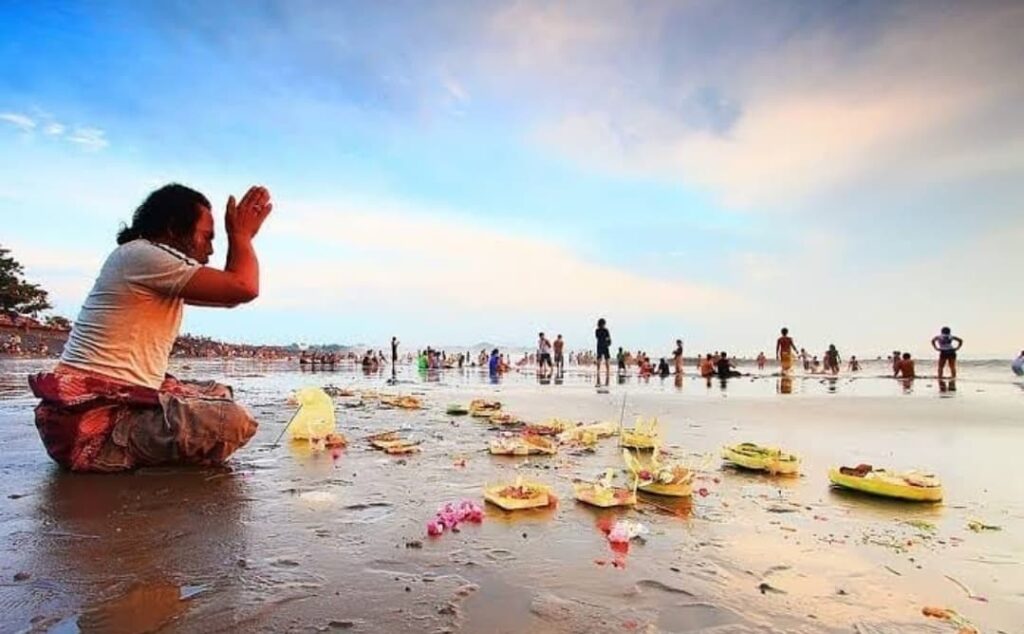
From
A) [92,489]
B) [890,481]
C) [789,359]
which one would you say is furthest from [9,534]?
[789,359]

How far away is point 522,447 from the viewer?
19.9 ft

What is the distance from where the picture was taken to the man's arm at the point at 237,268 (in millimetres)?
4234

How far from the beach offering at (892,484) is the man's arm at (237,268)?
14.9 ft

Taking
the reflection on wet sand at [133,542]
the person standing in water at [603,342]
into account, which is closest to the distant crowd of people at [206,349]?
the person standing in water at [603,342]

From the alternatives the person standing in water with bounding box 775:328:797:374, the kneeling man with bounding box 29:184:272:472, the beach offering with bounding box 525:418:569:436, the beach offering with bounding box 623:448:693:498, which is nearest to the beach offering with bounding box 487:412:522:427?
the beach offering with bounding box 525:418:569:436

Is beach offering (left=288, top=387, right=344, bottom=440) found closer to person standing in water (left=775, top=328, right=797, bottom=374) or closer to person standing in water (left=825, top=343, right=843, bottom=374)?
person standing in water (left=775, top=328, right=797, bottom=374)

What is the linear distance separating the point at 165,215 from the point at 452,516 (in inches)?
119

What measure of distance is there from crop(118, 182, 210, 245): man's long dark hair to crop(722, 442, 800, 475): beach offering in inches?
191

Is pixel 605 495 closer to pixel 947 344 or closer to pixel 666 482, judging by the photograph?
pixel 666 482

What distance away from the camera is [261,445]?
6.30 meters

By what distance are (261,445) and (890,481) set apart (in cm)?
543

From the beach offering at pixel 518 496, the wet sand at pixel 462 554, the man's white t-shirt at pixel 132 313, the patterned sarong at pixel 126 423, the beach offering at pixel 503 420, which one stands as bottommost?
the wet sand at pixel 462 554

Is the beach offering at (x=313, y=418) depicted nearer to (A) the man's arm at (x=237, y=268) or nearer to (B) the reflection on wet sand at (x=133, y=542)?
(B) the reflection on wet sand at (x=133, y=542)

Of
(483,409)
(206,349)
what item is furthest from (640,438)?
(206,349)
